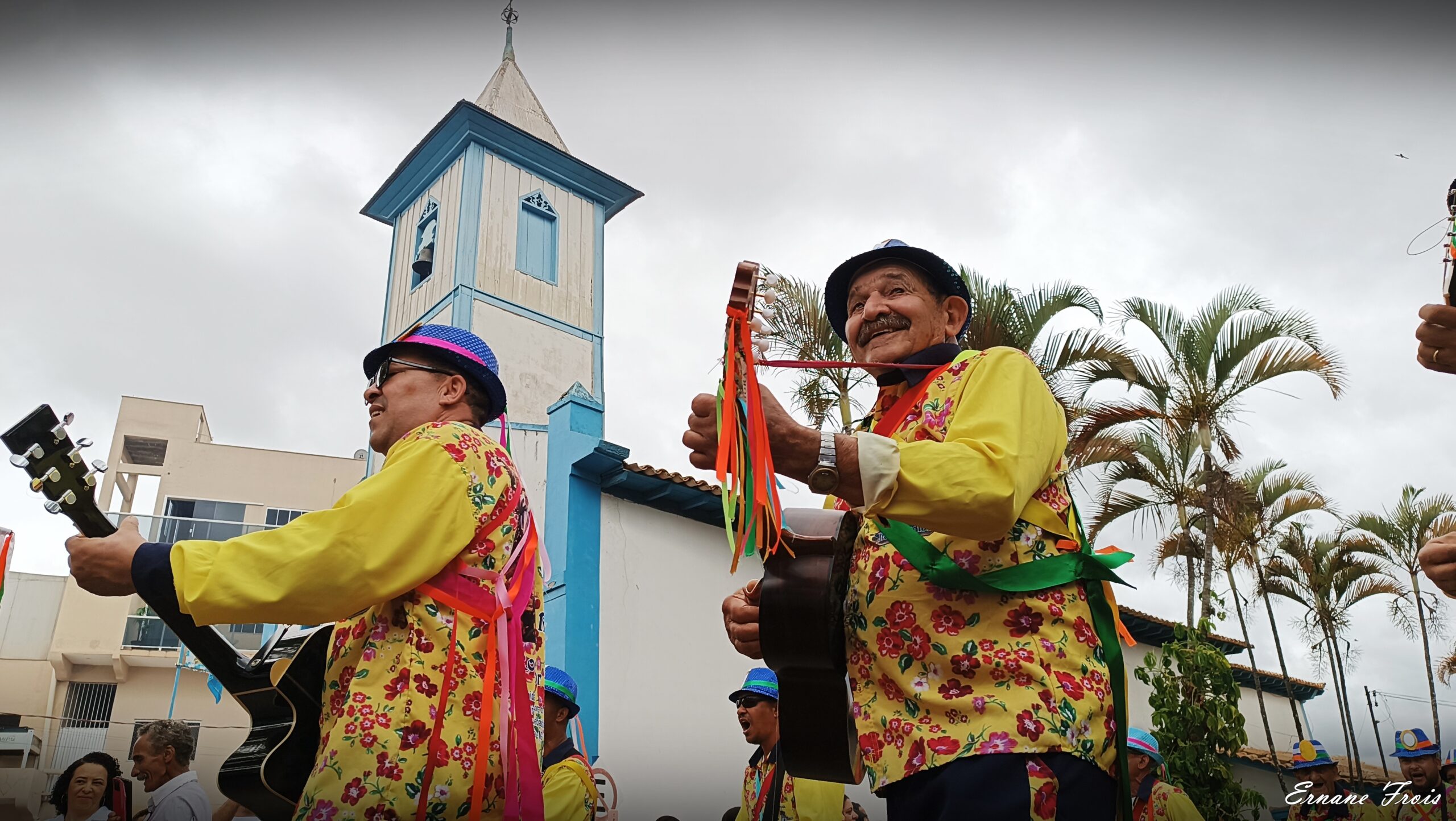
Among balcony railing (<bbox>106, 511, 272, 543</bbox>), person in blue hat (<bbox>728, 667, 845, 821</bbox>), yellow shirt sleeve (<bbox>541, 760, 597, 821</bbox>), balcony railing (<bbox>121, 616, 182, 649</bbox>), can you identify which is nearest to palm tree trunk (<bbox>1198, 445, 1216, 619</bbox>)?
person in blue hat (<bbox>728, 667, 845, 821</bbox>)

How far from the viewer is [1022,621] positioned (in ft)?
6.84

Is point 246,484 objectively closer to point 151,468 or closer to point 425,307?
point 151,468

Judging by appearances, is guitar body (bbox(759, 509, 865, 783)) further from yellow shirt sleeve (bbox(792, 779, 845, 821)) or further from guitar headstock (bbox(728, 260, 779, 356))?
yellow shirt sleeve (bbox(792, 779, 845, 821))

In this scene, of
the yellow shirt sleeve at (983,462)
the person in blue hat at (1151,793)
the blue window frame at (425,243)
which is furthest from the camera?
the blue window frame at (425,243)

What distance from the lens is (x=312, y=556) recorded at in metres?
2.46

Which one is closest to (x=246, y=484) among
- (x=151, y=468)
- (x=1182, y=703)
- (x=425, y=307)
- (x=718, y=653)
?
(x=151, y=468)

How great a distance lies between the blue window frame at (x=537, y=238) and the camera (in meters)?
14.7

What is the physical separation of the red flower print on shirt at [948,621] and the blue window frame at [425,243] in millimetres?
13591

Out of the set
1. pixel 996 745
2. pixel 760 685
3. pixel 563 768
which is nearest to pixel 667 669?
pixel 760 685

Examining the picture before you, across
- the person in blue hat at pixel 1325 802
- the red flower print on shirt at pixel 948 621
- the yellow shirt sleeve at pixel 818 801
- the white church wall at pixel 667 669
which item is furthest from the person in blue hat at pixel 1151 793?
the red flower print on shirt at pixel 948 621

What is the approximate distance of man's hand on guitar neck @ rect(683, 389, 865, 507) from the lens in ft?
6.42

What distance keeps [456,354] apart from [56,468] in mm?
1264

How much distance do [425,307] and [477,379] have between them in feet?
37.4

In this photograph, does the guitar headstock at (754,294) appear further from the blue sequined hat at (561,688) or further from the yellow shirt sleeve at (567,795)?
the blue sequined hat at (561,688)
